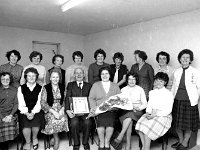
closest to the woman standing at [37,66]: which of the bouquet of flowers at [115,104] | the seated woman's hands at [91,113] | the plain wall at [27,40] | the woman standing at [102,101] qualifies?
the woman standing at [102,101]

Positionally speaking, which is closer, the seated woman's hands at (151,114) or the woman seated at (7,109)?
the woman seated at (7,109)

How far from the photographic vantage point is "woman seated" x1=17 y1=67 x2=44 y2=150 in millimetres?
3350

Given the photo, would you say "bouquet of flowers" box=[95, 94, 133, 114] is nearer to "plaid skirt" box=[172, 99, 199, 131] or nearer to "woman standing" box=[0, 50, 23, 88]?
"plaid skirt" box=[172, 99, 199, 131]

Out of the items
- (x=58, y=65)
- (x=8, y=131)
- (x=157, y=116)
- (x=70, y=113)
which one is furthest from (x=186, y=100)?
(x=8, y=131)

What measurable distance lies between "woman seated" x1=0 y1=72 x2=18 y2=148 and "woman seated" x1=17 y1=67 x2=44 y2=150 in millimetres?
88

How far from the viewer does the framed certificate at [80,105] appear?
355 centimetres

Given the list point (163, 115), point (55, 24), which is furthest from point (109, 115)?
point (55, 24)

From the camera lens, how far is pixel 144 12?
4.38m

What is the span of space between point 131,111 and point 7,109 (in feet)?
6.21

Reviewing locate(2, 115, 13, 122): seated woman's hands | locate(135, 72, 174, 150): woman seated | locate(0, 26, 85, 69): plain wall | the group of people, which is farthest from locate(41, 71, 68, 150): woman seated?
locate(0, 26, 85, 69): plain wall

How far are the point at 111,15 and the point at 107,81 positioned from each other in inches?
62.1

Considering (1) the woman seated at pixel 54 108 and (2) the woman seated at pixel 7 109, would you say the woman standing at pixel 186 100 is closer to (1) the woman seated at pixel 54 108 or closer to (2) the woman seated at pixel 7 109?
(1) the woman seated at pixel 54 108

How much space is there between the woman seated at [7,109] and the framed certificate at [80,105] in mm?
888

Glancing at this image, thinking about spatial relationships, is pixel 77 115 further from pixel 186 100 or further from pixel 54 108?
pixel 186 100
